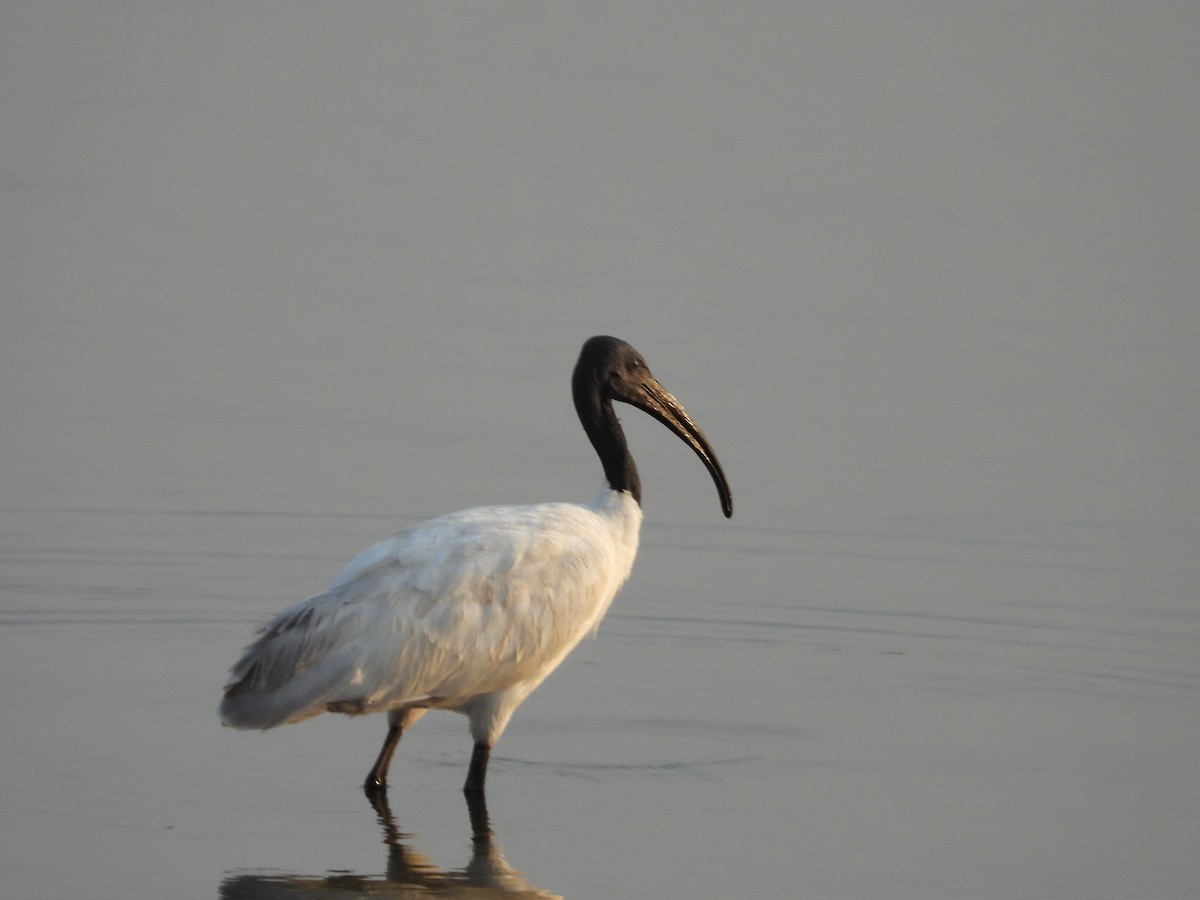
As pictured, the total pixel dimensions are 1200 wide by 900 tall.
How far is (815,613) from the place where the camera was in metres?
13.6

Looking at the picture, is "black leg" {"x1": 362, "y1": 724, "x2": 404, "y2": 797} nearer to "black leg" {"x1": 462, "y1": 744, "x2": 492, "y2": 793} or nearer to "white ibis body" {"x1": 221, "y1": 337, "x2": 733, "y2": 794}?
"white ibis body" {"x1": 221, "y1": 337, "x2": 733, "y2": 794}

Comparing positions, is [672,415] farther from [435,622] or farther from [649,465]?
[649,465]

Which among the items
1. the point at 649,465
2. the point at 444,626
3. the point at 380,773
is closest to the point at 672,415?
the point at 444,626

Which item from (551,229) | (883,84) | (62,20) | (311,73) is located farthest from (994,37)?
(551,229)

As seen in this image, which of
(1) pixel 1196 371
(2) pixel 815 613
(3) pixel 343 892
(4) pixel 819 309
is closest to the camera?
(3) pixel 343 892

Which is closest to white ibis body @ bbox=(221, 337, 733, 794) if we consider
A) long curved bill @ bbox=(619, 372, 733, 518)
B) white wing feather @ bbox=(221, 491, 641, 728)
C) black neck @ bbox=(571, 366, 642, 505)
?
white wing feather @ bbox=(221, 491, 641, 728)

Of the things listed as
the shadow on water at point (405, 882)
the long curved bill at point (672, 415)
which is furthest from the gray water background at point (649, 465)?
the long curved bill at point (672, 415)

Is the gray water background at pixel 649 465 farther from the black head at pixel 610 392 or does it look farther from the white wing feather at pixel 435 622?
the black head at pixel 610 392

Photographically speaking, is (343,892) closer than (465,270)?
Yes

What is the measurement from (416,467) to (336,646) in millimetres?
6260

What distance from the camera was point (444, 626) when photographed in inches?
392

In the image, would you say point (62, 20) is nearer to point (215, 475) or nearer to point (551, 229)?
point (551, 229)

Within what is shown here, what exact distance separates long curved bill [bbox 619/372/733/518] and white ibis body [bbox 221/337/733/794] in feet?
3.10

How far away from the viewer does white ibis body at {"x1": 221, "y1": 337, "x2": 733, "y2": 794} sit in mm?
9719
